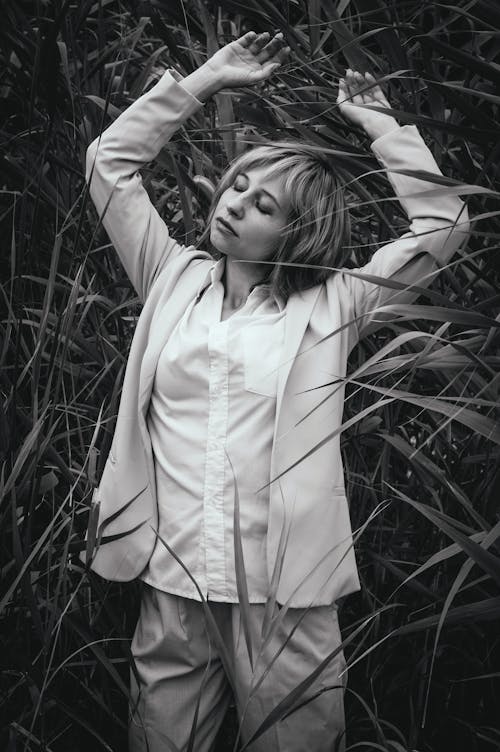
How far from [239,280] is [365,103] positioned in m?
0.34

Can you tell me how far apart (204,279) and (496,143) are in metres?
0.47

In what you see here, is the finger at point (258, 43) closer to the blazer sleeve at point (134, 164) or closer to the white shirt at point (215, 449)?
the blazer sleeve at point (134, 164)

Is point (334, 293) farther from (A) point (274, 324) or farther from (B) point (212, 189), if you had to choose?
(B) point (212, 189)

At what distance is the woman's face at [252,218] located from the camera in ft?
4.04

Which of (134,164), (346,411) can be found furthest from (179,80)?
(346,411)

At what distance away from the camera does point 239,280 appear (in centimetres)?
129

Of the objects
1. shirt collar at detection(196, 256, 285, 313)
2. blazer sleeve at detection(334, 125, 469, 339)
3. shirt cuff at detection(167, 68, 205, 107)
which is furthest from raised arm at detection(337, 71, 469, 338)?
shirt cuff at detection(167, 68, 205, 107)

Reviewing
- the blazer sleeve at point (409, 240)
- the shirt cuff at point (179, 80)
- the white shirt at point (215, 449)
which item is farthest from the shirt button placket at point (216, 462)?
the shirt cuff at point (179, 80)

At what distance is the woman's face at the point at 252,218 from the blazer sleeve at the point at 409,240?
13 cm

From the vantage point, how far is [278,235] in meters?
1.25

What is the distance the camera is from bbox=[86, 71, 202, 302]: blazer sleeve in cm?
127

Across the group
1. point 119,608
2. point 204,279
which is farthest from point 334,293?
point 119,608

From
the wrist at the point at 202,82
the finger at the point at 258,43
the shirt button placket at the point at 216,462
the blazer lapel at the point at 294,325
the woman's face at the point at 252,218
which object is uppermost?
the finger at the point at 258,43

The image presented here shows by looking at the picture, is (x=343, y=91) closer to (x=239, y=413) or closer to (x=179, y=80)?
(x=179, y=80)
